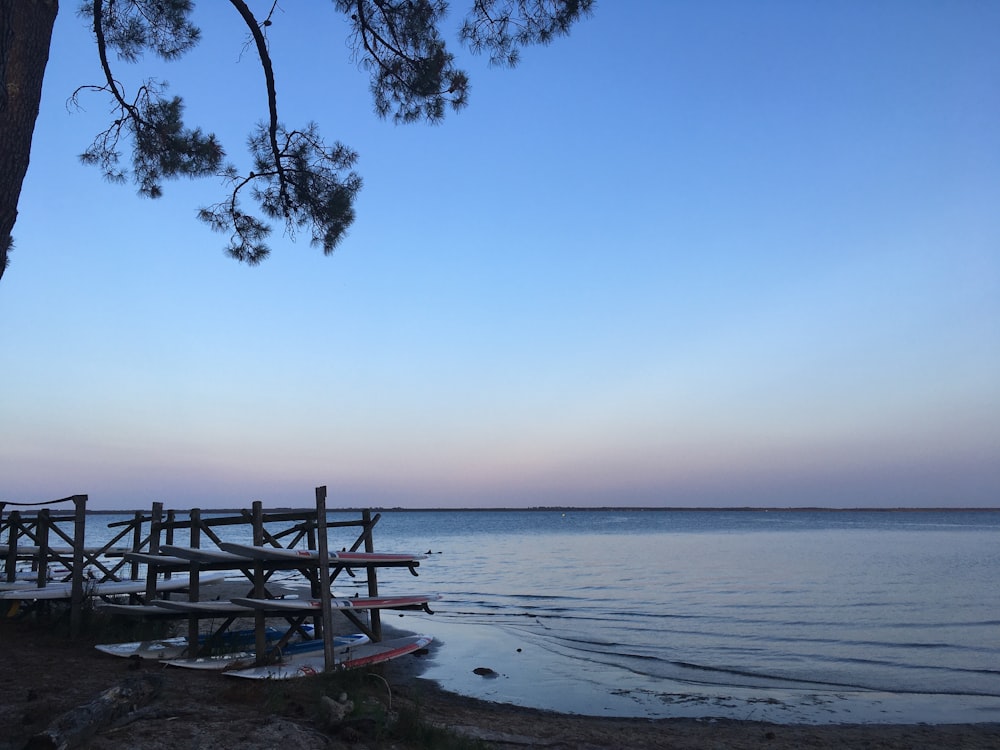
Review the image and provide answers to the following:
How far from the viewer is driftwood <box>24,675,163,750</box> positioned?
452 cm

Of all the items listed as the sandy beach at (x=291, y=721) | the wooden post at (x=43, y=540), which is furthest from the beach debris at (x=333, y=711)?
the wooden post at (x=43, y=540)

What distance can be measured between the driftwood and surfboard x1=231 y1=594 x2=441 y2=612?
1913 mm

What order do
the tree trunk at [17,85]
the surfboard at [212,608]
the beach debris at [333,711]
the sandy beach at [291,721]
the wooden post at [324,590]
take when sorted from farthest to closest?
1. the surfboard at [212,608]
2. the wooden post at [324,590]
3. the beach debris at [333,711]
4. the sandy beach at [291,721]
5. the tree trunk at [17,85]

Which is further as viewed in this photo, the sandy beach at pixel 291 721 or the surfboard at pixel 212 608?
the surfboard at pixel 212 608

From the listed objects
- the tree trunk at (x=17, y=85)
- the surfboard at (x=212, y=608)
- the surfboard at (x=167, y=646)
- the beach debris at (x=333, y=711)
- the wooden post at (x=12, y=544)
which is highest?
the tree trunk at (x=17, y=85)

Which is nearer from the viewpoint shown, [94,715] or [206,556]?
[94,715]

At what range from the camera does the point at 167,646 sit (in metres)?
9.66

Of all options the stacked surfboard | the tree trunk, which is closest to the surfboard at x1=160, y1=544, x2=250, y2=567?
the stacked surfboard

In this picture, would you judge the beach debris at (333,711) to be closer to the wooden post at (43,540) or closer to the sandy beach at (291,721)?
the sandy beach at (291,721)

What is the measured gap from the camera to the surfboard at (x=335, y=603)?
8.25 metres

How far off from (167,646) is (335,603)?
2.44 m

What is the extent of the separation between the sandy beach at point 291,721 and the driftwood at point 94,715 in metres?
0.09

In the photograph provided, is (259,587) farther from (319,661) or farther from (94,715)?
(94,715)

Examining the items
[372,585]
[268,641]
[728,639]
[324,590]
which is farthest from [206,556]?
[728,639]
